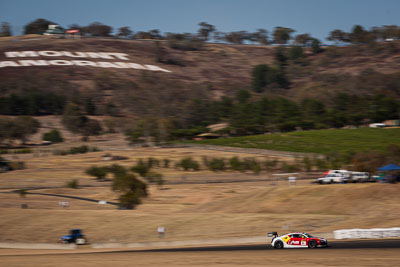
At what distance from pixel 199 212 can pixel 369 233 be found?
58.0 feet

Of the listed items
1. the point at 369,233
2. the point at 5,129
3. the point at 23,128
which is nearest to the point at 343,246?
the point at 369,233

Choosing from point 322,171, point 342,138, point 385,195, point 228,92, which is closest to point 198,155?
point 322,171

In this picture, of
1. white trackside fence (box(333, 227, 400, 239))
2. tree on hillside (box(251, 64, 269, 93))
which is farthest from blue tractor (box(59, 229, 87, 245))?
tree on hillside (box(251, 64, 269, 93))

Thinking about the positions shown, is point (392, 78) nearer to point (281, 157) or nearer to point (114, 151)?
point (281, 157)

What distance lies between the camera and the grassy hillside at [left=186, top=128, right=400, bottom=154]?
86812mm

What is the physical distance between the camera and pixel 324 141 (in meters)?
93.2

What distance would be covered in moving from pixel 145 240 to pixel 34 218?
10.6 m

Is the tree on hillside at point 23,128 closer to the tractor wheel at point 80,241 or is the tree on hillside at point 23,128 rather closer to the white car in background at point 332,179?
the white car in background at point 332,179

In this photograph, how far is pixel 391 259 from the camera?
20016 mm

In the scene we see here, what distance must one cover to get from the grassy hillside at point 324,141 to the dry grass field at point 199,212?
27.7 m

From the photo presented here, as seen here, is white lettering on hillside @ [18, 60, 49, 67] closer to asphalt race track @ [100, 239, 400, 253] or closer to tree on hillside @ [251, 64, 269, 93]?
tree on hillside @ [251, 64, 269, 93]

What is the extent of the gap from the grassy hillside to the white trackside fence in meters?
56.4

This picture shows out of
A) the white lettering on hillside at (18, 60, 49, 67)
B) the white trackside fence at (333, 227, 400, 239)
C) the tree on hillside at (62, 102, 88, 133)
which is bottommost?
the white trackside fence at (333, 227, 400, 239)

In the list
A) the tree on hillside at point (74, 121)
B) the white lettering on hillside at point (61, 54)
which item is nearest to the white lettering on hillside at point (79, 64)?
the white lettering on hillside at point (61, 54)
